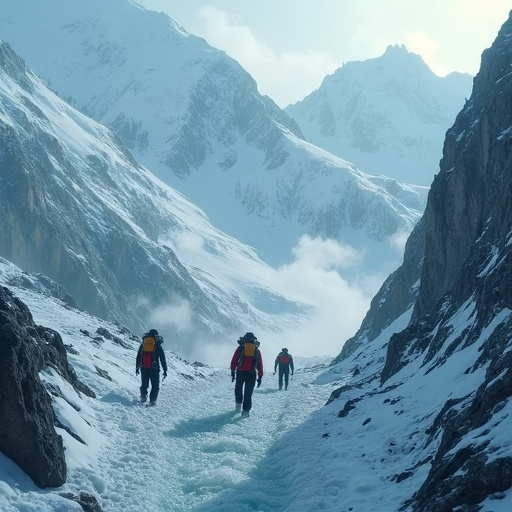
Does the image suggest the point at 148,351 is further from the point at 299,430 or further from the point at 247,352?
the point at 299,430

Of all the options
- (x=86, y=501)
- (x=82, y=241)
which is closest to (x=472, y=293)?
(x=86, y=501)

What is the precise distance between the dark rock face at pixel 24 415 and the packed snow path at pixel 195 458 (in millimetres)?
1290

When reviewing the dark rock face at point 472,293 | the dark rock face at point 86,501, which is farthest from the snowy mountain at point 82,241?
the dark rock face at point 86,501

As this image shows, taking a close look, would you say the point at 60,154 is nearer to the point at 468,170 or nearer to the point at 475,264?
the point at 468,170

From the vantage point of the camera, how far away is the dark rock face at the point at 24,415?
36.9ft

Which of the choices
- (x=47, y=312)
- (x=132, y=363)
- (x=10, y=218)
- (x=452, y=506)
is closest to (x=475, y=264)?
(x=132, y=363)

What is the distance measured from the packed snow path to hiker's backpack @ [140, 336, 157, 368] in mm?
1353

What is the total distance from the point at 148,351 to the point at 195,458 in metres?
7.81

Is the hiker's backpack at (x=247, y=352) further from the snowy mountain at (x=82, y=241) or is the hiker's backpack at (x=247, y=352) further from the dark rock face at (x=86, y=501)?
the snowy mountain at (x=82, y=241)

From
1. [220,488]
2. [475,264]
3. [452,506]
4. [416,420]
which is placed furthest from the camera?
[475,264]

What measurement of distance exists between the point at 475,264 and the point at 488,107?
59.0ft

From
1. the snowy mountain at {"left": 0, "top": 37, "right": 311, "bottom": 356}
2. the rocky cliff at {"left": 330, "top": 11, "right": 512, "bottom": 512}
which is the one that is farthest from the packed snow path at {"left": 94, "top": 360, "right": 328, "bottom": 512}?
the snowy mountain at {"left": 0, "top": 37, "right": 311, "bottom": 356}

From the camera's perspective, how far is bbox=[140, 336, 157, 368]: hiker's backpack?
23203mm

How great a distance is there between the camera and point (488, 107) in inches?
1619
